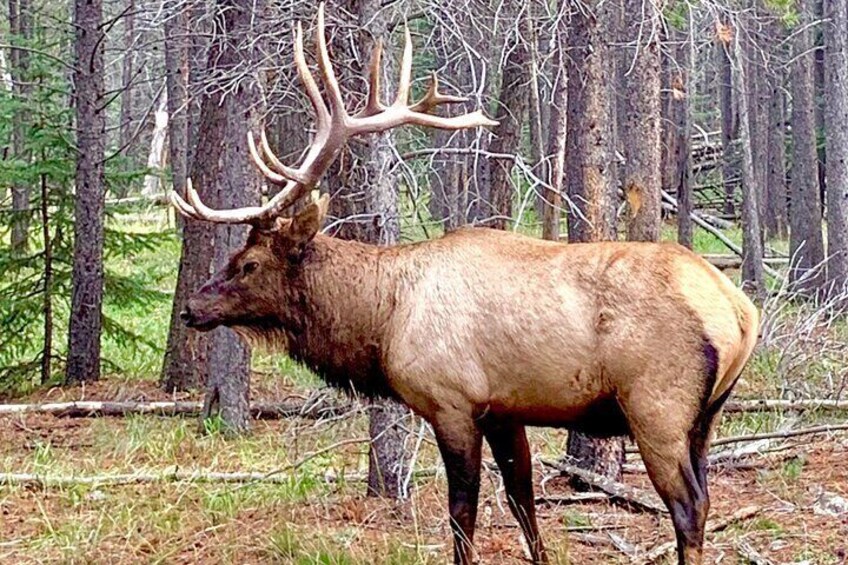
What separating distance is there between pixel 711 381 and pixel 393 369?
5.25ft

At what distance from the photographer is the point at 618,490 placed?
23.5 feet

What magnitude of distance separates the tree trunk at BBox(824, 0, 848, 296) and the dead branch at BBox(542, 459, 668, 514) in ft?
32.4

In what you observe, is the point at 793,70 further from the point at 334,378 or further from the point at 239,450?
the point at 334,378

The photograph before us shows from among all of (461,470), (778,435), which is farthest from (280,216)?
(778,435)

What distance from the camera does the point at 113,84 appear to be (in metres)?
54.6

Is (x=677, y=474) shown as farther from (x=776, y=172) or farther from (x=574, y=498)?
(x=776, y=172)

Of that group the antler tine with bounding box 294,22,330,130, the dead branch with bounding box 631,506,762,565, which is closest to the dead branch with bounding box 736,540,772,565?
the dead branch with bounding box 631,506,762,565

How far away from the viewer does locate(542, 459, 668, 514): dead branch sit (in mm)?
6988

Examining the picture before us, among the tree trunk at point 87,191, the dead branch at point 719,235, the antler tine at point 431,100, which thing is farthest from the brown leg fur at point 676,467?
the dead branch at point 719,235

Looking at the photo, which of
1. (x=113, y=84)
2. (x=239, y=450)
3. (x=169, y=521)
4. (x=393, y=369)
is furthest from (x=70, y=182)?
(x=113, y=84)

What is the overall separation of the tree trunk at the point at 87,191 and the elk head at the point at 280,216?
646cm

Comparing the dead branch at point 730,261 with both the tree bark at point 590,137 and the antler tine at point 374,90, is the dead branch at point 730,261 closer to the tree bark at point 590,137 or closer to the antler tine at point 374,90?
the tree bark at point 590,137

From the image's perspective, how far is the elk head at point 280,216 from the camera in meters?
6.17

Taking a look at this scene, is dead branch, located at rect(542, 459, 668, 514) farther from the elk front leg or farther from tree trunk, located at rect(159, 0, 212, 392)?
tree trunk, located at rect(159, 0, 212, 392)
